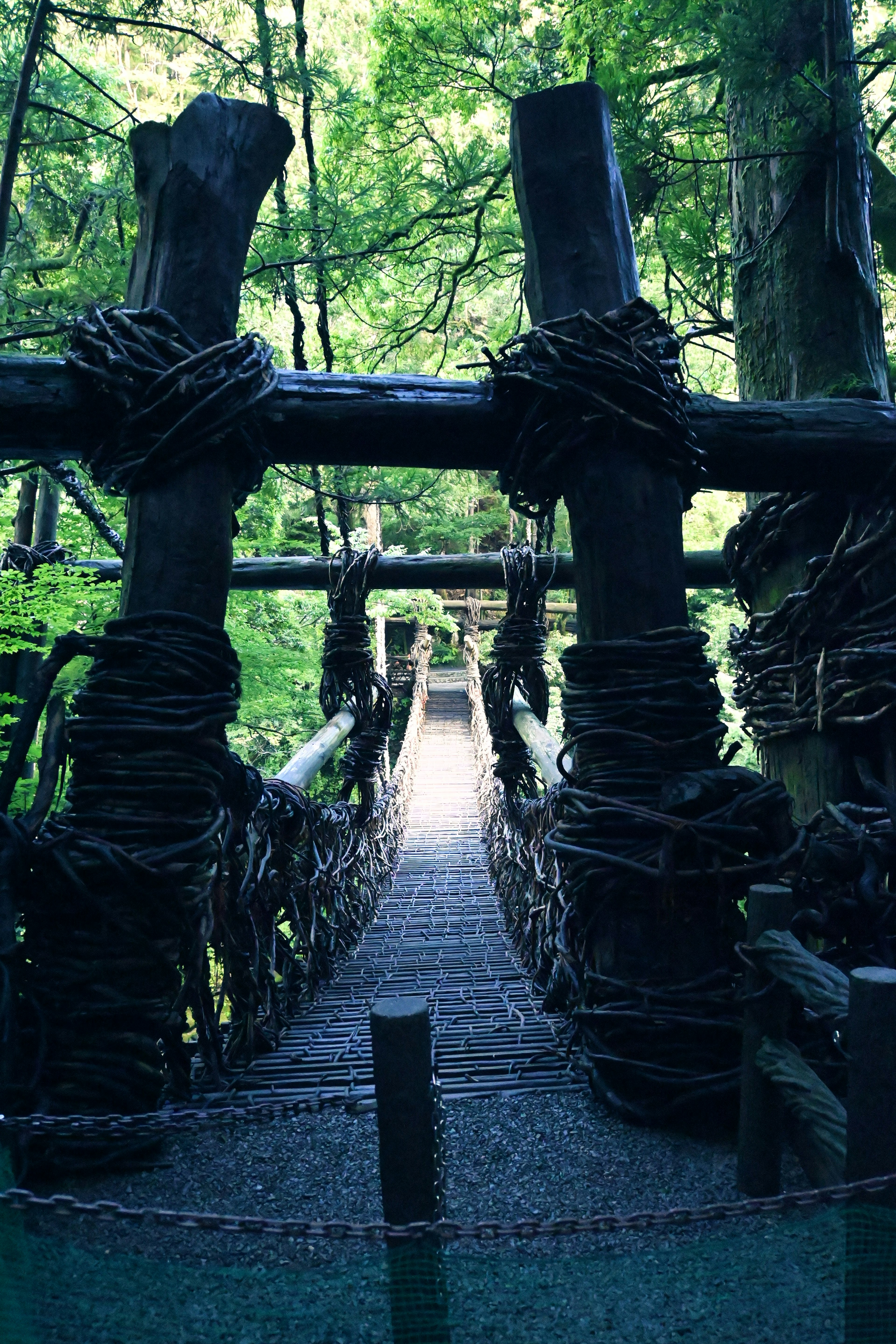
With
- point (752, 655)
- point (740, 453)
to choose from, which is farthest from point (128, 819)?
point (752, 655)

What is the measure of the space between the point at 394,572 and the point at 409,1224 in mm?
3598

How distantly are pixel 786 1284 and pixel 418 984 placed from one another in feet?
6.73

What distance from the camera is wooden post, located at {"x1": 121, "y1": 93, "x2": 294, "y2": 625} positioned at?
1622mm

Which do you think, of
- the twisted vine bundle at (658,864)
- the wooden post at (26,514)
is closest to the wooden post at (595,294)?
the twisted vine bundle at (658,864)

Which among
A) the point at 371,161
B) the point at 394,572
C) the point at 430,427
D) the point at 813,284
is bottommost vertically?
the point at 394,572

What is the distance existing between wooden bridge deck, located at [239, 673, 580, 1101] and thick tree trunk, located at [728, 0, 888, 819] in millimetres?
967

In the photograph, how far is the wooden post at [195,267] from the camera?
1.62 meters

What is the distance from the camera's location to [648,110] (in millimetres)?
2703

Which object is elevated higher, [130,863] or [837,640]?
[837,640]

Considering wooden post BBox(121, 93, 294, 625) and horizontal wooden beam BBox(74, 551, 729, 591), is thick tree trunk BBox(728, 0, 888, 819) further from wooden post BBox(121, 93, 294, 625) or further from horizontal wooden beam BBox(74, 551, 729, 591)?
horizontal wooden beam BBox(74, 551, 729, 591)

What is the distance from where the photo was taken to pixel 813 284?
7.74ft

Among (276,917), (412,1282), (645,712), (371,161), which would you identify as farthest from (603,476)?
(371,161)

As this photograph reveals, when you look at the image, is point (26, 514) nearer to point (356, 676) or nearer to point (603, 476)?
point (356, 676)

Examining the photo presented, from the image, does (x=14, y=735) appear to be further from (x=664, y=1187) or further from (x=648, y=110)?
(x=648, y=110)
